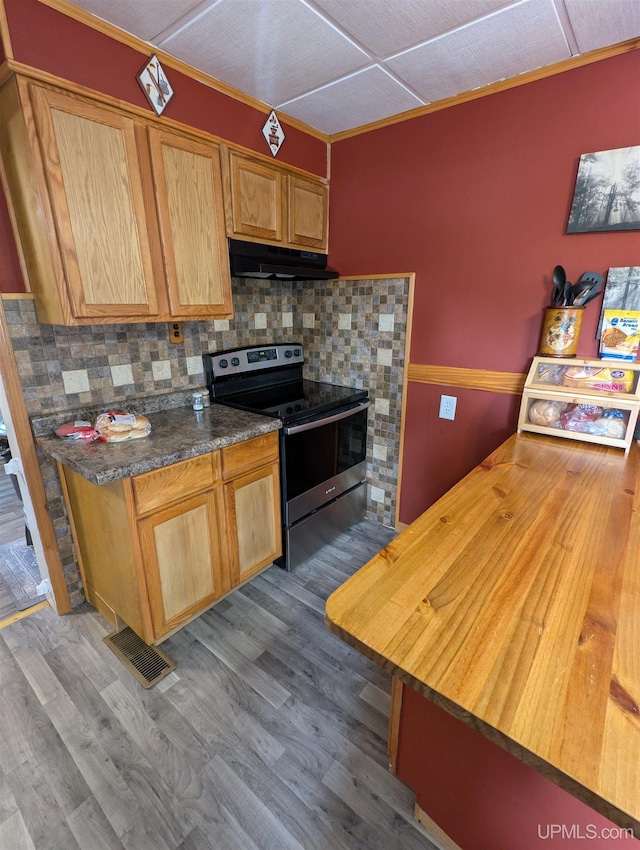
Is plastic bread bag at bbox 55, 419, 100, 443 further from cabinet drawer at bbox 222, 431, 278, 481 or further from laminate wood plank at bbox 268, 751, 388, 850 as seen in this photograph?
laminate wood plank at bbox 268, 751, 388, 850

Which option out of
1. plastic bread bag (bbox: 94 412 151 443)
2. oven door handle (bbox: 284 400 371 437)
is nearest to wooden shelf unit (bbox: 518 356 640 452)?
oven door handle (bbox: 284 400 371 437)

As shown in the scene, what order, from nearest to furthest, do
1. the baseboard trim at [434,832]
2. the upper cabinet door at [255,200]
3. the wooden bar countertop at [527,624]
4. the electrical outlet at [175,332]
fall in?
the wooden bar countertop at [527,624] → the baseboard trim at [434,832] → the upper cabinet door at [255,200] → the electrical outlet at [175,332]

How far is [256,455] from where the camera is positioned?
6.20ft

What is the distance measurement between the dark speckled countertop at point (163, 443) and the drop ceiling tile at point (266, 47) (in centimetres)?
149

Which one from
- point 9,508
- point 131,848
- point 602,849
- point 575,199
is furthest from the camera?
point 9,508

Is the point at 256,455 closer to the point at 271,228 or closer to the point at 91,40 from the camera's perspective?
the point at 271,228

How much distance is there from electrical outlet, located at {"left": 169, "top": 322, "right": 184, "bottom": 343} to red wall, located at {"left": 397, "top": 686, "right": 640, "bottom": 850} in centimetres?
184

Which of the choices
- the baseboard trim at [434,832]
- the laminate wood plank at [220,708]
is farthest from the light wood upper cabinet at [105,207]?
the baseboard trim at [434,832]

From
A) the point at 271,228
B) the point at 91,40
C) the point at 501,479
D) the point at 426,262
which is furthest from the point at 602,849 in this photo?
the point at 91,40

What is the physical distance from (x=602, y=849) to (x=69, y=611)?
2.13 meters

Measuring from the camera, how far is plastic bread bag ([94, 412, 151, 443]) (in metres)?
1.59

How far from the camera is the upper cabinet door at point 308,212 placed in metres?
2.24

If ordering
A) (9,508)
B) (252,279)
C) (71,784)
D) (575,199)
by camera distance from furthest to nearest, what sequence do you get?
(9,508) → (252,279) → (575,199) → (71,784)

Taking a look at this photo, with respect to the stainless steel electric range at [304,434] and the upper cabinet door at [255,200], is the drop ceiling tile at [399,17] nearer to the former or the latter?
the upper cabinet door at [255,200]
